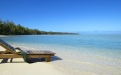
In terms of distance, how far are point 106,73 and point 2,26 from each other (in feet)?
186

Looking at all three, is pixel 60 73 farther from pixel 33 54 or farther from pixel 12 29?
pixel 12 29

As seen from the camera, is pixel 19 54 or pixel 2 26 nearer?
pixel 19 54

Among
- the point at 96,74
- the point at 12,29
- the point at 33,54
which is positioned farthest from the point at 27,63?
the point at 12,29

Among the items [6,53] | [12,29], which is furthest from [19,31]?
[6,53]

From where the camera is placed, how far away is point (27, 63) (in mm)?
6695

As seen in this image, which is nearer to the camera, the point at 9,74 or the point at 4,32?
the point at 9,74

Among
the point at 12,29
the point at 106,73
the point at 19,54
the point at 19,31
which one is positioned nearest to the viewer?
the point at 106,73

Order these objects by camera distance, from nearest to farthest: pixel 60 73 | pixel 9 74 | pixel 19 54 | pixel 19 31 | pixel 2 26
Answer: pixel 9 74 < pixel 60 73 < pixel 19 54 < pixel 2 26 < pixel 19 31

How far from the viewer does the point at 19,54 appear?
666cm

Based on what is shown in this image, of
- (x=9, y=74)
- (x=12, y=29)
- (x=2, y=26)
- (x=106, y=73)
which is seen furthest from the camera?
(x=12, y=29)

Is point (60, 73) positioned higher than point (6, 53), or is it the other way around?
point (6, 53)

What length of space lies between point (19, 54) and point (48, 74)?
2264mm

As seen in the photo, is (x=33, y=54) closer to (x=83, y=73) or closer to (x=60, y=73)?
(x=60, y=73)

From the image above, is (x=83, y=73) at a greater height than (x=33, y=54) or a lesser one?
lesser
